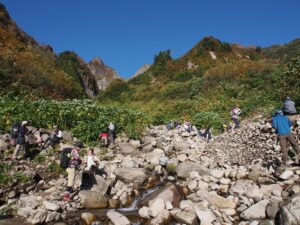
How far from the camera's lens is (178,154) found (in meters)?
19.6

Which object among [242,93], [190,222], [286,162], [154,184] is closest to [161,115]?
[242,93]

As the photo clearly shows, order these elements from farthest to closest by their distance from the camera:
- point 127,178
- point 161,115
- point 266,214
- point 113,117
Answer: point 161,115
point 113,117
point 127,178
point 266,214

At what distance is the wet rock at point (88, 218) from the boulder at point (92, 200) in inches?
43.2

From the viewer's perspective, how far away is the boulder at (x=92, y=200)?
40.0 feet

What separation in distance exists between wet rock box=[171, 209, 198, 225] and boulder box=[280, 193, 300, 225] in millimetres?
2495

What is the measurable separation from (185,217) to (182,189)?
3.25 meters

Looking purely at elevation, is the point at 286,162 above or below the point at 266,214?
above

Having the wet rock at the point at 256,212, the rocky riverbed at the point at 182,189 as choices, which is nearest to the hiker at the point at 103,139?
the rocky riverbed at the point at 182,189

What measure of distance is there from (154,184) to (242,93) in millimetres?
20882

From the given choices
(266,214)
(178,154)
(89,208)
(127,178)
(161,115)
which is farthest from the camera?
(161,115)

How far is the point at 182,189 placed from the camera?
535 inches

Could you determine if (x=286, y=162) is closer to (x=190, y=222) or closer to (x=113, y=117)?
(x=190, y=222)

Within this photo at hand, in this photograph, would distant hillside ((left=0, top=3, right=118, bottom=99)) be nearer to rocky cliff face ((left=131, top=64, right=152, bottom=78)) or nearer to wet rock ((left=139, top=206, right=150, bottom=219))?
wet rock ((left=139, top=206, right=150, bottom=219))

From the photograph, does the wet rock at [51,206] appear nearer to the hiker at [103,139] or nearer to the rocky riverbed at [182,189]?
the rocky riverbed at [182,189]
